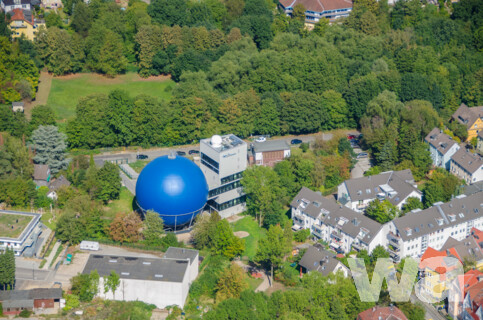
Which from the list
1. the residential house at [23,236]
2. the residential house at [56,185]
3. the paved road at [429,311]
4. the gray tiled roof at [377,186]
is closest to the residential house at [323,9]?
the gray tiled roof at [377,186]

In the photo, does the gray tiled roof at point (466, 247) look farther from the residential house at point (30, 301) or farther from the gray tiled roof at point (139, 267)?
the residential house at point (30, 301)

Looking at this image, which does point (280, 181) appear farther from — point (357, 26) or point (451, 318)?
point (357, 26)

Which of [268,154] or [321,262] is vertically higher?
[268,154]

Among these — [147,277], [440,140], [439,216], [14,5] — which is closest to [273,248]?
[147,277]

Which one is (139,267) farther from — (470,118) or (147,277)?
(470,118)

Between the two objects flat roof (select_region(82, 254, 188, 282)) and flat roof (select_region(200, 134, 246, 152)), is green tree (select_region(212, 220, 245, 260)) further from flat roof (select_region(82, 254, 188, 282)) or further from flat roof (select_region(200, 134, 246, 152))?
flat roof (select_region(200, 134, 246, 152))

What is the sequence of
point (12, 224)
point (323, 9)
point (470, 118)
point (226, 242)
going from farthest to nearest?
point (323, 9) < point (470, 118) < point (12, 224) < point (226, 242)

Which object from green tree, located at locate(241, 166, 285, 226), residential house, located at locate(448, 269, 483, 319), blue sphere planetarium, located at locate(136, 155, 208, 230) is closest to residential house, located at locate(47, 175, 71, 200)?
blue sphere planetarium, located at locate(136, 155, 208, 230)
